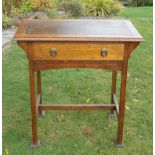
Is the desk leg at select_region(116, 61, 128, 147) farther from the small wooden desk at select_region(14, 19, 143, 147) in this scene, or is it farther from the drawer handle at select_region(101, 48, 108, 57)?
the drawer handle at select_region(101, 48, 108, 57)

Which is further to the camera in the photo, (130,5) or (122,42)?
(130,5)

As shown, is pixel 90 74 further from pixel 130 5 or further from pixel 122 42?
pixel 130 5

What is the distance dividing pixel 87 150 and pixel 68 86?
1.47 m

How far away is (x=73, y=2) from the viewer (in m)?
10.0

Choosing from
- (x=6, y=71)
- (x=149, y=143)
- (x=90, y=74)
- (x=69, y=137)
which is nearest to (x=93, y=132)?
(x=69, y=137)

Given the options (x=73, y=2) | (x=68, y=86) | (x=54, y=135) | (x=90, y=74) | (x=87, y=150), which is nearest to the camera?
(x=87, y=150)

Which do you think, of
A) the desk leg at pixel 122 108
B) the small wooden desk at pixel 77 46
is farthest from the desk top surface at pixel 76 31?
the desk leg at pixel 122 108

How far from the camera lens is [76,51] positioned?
121 inches

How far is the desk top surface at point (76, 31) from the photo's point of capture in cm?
300

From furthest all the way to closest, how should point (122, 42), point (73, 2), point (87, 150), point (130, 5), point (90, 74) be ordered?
point (130, 5) < point (73, 2) < point (90, 74) < point (87, 150) < point (122, 42)

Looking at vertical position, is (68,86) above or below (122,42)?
below

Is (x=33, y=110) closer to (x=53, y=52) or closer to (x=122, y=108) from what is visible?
(x=53, y=52)

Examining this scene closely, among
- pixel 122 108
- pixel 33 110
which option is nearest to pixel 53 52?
pixel 33 110

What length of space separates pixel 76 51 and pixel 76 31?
198 mm
